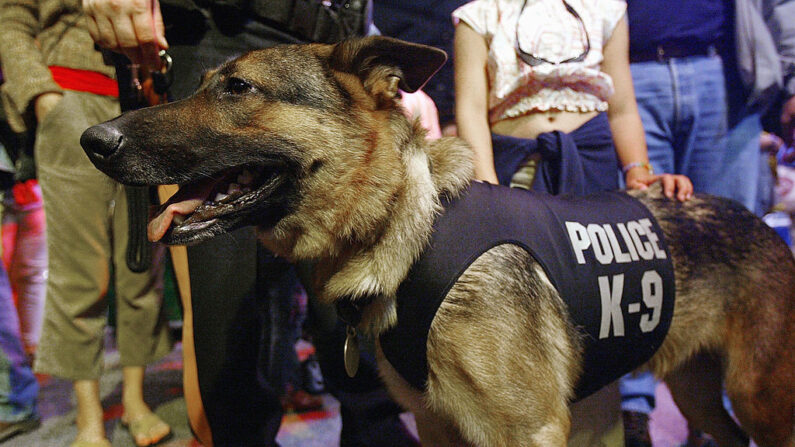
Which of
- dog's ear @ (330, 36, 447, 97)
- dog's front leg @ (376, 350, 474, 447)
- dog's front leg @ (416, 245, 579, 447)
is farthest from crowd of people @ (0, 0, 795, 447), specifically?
dog's front leg @ (416, 245, 579, 447)

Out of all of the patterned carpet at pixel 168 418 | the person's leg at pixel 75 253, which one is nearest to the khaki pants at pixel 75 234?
the person's leg at pixel 75 253

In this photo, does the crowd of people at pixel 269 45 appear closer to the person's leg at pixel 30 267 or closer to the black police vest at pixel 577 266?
the black police vest at pixel 577 266

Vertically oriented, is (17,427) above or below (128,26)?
below

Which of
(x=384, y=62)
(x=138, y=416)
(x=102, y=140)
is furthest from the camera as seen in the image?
(x=138, y=416)

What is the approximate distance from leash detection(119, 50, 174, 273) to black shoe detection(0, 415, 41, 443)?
137cm

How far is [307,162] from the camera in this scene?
3.94ft

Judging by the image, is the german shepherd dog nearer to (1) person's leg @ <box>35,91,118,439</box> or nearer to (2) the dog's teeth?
(2) the dog's teeth

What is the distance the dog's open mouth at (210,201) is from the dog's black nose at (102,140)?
185 mm

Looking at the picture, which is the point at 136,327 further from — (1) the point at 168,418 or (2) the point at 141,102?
(2) the point at 141,102

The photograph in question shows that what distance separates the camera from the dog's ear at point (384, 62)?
1249 millimetres

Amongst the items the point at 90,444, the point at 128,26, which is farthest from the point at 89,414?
the point at 128,26

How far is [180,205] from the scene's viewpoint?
3.87 ft

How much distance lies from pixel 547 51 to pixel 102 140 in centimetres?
147

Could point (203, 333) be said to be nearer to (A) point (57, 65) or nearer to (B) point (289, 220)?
(B) point (289, 220)
